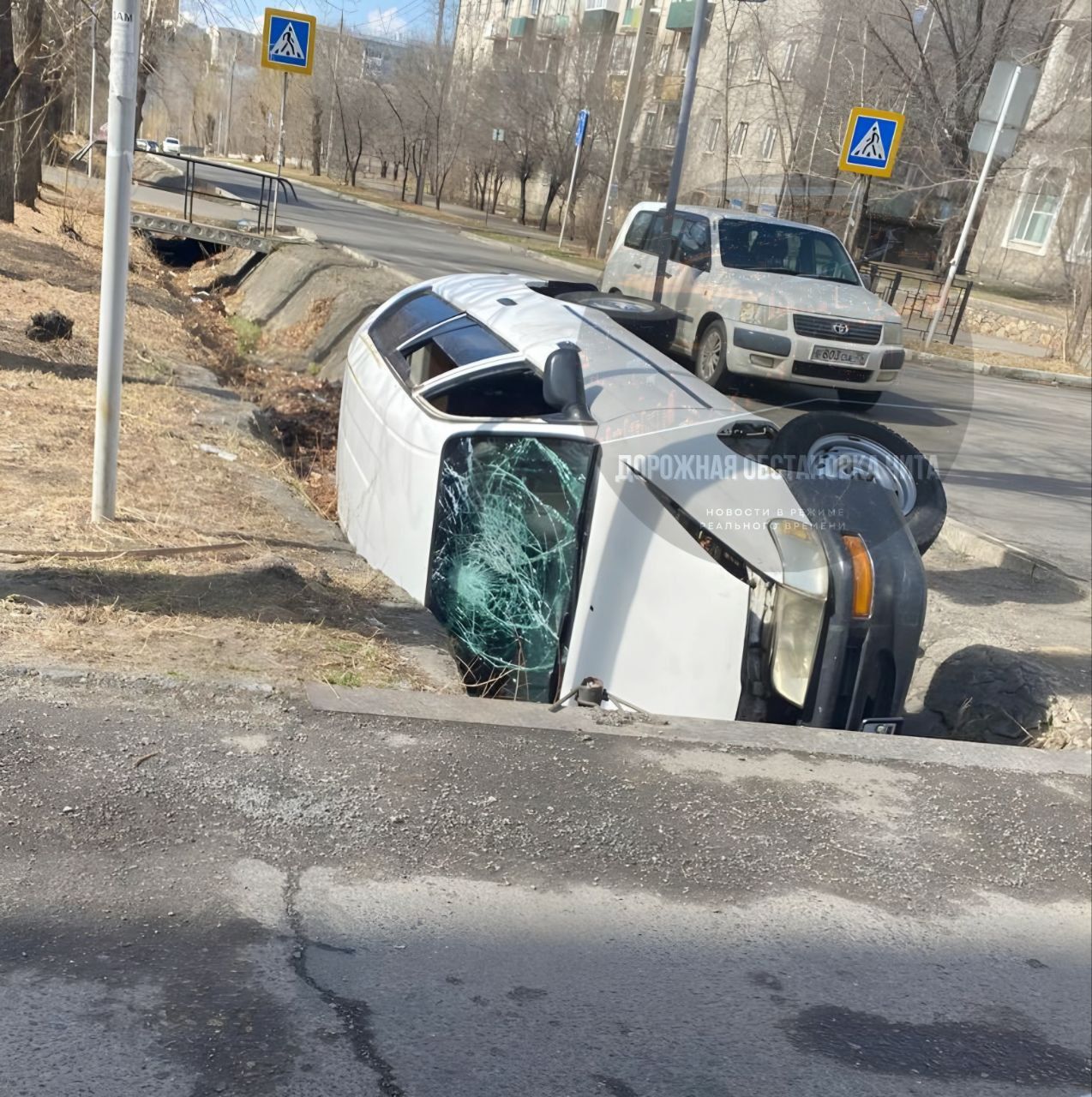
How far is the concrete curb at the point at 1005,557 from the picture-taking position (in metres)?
7.20

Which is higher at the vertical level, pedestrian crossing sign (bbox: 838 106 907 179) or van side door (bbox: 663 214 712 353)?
pedestrian crossing sign (bbox: 838 106 907 179)

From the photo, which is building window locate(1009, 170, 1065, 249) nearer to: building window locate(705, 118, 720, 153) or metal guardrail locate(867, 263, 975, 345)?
building window locate(705, 118, 720, 153)

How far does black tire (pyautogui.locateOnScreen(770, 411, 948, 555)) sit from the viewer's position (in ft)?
15.2

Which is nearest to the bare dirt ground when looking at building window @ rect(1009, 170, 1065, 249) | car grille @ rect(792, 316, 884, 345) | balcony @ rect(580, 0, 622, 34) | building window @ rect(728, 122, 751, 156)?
car grille @ rect(792, 316, 884, 345)

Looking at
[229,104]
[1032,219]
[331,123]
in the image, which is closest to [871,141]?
[1032,219]

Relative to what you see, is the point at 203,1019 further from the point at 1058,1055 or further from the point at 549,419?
the point at 549,419

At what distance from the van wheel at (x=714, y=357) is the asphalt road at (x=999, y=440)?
1.03ft

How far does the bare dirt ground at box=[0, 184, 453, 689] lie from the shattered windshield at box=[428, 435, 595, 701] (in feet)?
0.96

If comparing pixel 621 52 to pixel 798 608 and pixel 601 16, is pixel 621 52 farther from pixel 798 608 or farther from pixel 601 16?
pixel 798 608

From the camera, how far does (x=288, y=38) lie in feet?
51.3

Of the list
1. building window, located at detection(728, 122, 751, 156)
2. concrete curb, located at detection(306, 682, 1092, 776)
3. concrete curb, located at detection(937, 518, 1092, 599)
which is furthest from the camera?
building window, located at detection(728, 122, 751, 156)

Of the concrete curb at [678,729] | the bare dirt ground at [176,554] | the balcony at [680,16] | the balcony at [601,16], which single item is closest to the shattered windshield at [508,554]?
the bare dirt ground at [176,554]

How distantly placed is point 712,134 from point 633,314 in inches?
1318

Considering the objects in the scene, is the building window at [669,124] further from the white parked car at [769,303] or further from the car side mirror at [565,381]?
the car side mirror at [565,381]
